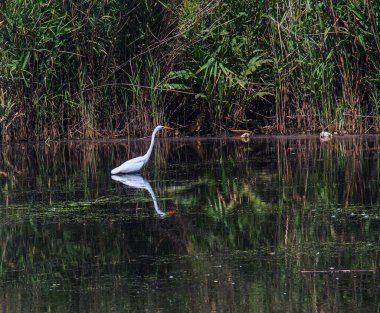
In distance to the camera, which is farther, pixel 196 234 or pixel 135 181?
pixel 135 181

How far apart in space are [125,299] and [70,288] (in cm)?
47

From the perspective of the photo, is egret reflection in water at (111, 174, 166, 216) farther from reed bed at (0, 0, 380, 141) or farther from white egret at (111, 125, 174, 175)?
reed bed at (0, 0, 380, 141)

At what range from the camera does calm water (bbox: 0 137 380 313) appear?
17.0 ft

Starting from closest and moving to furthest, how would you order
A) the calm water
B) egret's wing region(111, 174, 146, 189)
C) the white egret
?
the calm water
egret's wing region(111, 174, 146, 189)
the white egret

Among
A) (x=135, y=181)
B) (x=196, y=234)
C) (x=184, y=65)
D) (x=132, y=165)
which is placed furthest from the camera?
(x=184, y=65)

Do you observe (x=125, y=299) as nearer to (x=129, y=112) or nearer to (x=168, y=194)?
(x=168, y=194)

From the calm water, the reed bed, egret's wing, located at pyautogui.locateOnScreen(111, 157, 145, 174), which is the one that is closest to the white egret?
egret's wing, located at pyautogui.locateOnScreen(111, 157, 145, 174)

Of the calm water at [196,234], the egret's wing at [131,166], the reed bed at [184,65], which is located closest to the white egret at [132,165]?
the egret's wing at [131,166]

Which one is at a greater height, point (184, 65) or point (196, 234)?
point (184, 65)

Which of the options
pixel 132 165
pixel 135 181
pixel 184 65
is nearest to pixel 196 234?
pixel 135 181

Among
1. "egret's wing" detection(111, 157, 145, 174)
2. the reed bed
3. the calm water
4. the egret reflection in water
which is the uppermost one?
the reed bed

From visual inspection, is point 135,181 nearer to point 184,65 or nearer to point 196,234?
point 196,234

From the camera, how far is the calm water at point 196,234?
5.18m

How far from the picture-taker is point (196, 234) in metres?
6.94
